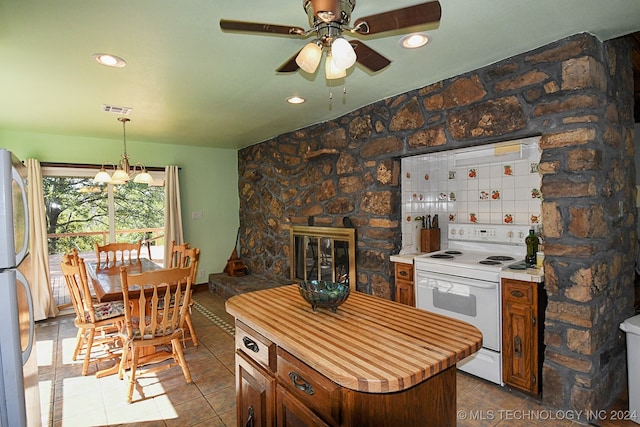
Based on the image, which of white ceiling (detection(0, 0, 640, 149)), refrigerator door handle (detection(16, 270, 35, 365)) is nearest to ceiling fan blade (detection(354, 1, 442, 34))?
white ceiling (detection(0, 0, 640, 149))

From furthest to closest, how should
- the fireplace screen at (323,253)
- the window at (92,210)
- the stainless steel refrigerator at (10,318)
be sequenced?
the window at (92,210) → the fireplace screen at (323,253) → the stainless steel refrigerator at (10,318)

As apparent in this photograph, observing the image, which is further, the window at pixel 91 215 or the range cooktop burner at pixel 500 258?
the window at pixel 91 215

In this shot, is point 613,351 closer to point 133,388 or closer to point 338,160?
point 338,160

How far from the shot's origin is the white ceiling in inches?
65.9

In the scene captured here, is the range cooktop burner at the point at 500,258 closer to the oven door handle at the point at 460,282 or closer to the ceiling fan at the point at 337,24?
the oven door handle at the point at 460,282

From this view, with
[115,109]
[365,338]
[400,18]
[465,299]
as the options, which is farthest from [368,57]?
[115,109]

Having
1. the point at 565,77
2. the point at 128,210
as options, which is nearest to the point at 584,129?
the point at 565,77

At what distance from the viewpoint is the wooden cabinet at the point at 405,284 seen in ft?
9.77

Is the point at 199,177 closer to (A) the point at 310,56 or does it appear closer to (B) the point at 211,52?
(B) the point at 211,52

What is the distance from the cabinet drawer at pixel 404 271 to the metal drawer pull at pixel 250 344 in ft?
5.91

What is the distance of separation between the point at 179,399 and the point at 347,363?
1965mm

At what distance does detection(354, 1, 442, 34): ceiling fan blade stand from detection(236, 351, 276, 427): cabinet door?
4.98 ft

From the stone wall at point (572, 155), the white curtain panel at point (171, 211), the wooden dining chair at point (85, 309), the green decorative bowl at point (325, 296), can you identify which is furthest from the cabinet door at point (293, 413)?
the white curtain panel at point (171, 211)

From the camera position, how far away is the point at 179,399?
243 cm
